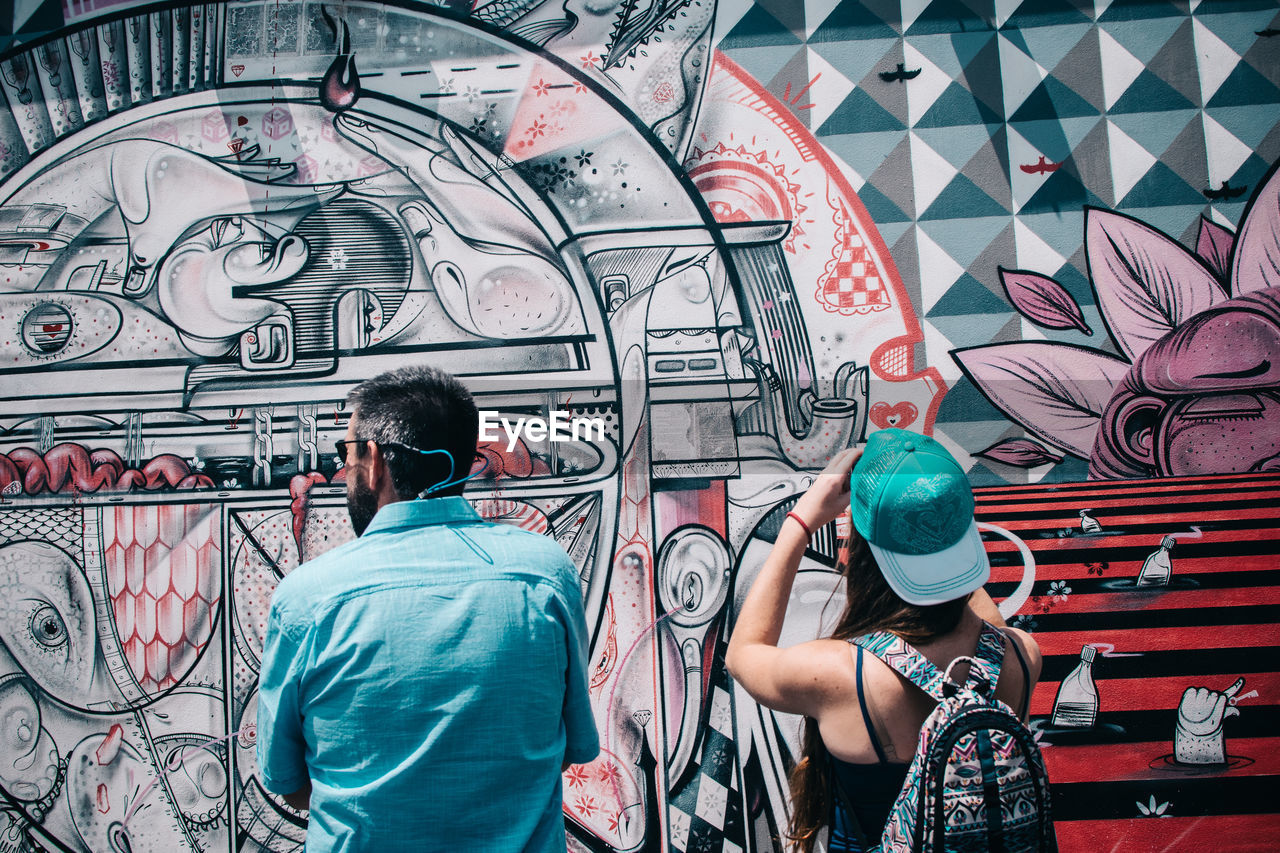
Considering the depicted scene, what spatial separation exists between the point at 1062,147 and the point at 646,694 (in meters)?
2.63

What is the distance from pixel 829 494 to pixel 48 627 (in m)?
3.05

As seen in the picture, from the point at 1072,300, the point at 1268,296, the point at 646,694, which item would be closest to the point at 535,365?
the point at 646,694

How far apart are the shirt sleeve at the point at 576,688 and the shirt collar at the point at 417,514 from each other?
27cm

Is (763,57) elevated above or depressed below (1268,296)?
above

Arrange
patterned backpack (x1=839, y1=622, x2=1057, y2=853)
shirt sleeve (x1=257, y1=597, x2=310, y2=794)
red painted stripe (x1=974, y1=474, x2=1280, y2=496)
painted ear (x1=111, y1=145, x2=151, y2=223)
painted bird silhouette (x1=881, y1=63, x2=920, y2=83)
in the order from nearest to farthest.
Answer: patterned backpack (x1=839, y1=622, x2=1057, y2=853) → shirt sleeve (x1=257, y1=597, x2=310, y2=794) → red painted stripe (x1=974, y1=474, x2=1280, y2=496) → painted bird silhouette (x1=881, y1=63, x2=920, y2=83) → painted ear (x1=111, y1=145, x2=151, y2=223)

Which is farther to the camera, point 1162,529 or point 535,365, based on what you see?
point 535,365

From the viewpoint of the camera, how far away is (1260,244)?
2.53 m

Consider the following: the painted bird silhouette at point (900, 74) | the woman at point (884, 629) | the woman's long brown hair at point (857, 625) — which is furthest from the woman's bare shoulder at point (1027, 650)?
the painted bird silhouette at point (900, 74)

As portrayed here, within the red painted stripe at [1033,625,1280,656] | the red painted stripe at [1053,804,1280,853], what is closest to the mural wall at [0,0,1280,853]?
the red painted stripe at [1033,625,1280,656]

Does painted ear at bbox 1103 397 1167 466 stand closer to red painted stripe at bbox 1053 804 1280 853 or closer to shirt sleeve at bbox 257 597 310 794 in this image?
red painted stripe at bbox 1053 804 1280 853

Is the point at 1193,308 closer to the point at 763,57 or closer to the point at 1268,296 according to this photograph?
the point at 1268,296

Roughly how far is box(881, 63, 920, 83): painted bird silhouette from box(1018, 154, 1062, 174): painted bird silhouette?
0.56 meters

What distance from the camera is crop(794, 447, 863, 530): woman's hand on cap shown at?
148 cm

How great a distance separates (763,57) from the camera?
2.64 metres
